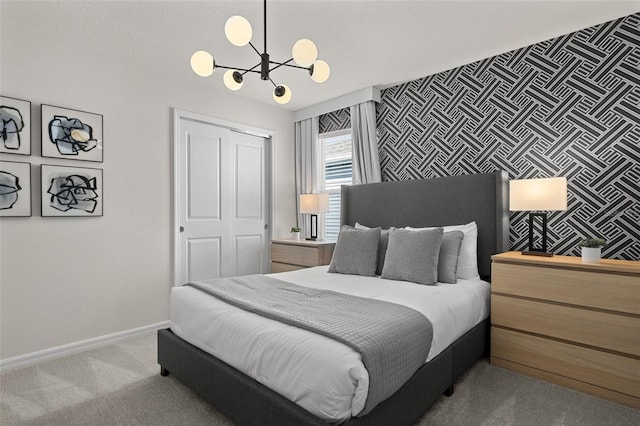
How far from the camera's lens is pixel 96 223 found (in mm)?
3090

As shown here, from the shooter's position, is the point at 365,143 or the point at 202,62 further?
the point at 365,143

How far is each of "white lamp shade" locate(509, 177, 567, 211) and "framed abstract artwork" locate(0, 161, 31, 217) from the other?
12.5 ft

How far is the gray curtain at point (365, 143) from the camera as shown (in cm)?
402

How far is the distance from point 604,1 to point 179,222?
13.1ft

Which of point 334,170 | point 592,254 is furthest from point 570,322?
point 334,170

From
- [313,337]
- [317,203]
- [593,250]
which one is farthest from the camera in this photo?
[317,203]

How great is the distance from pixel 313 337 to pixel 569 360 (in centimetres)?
183

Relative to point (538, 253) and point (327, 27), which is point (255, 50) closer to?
point (327, 27)

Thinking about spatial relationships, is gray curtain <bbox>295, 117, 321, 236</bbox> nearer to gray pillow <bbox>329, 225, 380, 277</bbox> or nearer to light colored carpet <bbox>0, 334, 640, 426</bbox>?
gray pillow <bbox>329, 225, 380, 277</bbox>

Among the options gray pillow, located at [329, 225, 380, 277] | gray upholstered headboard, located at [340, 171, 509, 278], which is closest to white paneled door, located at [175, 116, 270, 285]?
gray upholstered headboard, located at [340, 171, 509, 278]

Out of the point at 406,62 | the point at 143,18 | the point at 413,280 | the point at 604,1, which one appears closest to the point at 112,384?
the point at 413,280

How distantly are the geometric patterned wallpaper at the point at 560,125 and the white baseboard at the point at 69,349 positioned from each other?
130 inches

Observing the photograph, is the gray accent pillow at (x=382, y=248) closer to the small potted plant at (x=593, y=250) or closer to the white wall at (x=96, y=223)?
the small potted plant at (x=593, y=250)

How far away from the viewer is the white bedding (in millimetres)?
1349
